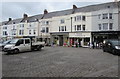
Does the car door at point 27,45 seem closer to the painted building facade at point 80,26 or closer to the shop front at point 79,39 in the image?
the shop front at point 79,39

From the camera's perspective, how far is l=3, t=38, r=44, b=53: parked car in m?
14.7

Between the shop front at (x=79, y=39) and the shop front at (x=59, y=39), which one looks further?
the shop front at (x=59, y=39)

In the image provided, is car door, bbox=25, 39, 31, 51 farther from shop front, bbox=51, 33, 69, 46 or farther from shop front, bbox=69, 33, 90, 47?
shop front, bbox=51, 33, 69, 46

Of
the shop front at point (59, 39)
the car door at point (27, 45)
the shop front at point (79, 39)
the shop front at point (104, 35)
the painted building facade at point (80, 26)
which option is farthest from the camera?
the shop front at point (59, 39)

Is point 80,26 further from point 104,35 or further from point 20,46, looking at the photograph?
point 20,46

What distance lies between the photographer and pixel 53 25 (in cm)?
3897

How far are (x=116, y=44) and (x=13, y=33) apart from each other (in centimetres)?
4885

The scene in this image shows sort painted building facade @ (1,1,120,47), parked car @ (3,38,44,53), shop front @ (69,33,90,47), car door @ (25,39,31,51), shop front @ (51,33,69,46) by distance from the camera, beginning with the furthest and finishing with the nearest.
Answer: shop front @ (51,33,69,46)
shop front @ (69,33,90,47)
painted building facade @ (1,1,120,47)
car door @ (25,39,31,51)
parked car @ (3,38,44,53)

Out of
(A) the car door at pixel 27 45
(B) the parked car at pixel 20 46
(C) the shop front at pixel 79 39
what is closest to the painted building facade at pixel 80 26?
(C) the shop front at pixel 79 39

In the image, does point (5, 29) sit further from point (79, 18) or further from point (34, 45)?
point (34, 45)

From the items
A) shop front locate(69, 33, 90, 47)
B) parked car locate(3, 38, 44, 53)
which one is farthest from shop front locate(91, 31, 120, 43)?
parked car locate(3, 38, 44, 53)

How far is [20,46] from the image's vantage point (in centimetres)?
1568

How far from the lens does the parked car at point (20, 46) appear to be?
48.2ft

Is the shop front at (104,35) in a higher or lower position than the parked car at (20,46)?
higher
